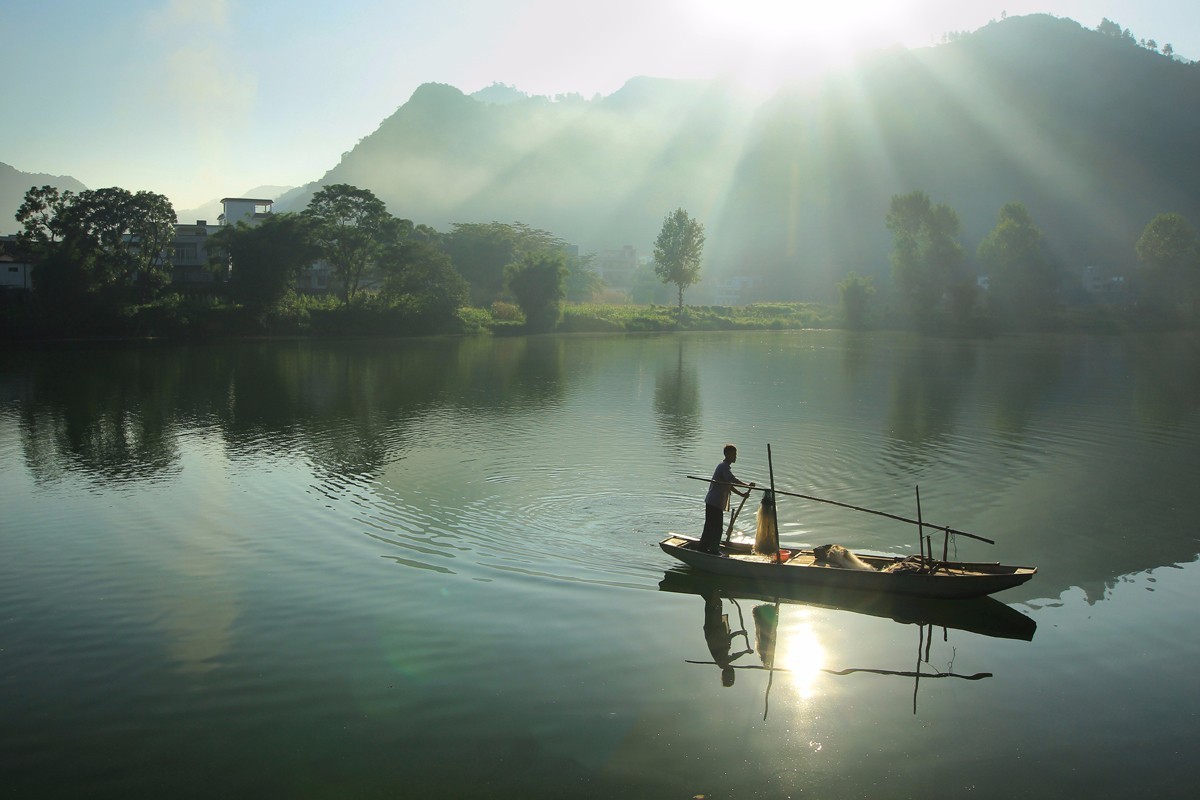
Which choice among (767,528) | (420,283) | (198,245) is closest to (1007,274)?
(420,283)

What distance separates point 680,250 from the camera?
4311 inches

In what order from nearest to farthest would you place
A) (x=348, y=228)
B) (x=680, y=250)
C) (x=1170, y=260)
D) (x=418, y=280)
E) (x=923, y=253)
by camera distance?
(x=348, y=228) → (x=418, y=280) → (x=1170, y=260) → (x=923, y=253) → (x=680, y=250)

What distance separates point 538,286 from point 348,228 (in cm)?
2038

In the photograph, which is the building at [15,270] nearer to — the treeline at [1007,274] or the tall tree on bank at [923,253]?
the tall tree on bank at [923,253]

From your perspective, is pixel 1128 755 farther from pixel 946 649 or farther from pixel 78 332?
pixel 78 332

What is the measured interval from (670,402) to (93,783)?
2886 cm

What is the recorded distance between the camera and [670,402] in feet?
118

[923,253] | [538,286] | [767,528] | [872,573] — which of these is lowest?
[872,573]

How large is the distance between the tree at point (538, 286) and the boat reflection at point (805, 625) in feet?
246

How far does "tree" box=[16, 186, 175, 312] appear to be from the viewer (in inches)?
2498

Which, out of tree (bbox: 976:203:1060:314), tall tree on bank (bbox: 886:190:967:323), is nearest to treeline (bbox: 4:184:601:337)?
tall tree on bank (bbox: 886:190:967:323)

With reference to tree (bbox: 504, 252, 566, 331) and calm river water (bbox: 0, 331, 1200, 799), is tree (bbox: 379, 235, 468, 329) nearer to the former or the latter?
tree (bbox: 504, 252, 566, 331)

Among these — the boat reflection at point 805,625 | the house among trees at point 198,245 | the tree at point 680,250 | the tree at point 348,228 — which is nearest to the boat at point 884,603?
the boat reflection at point 805,625

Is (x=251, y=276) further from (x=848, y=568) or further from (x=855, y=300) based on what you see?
(x=855, y=300)
